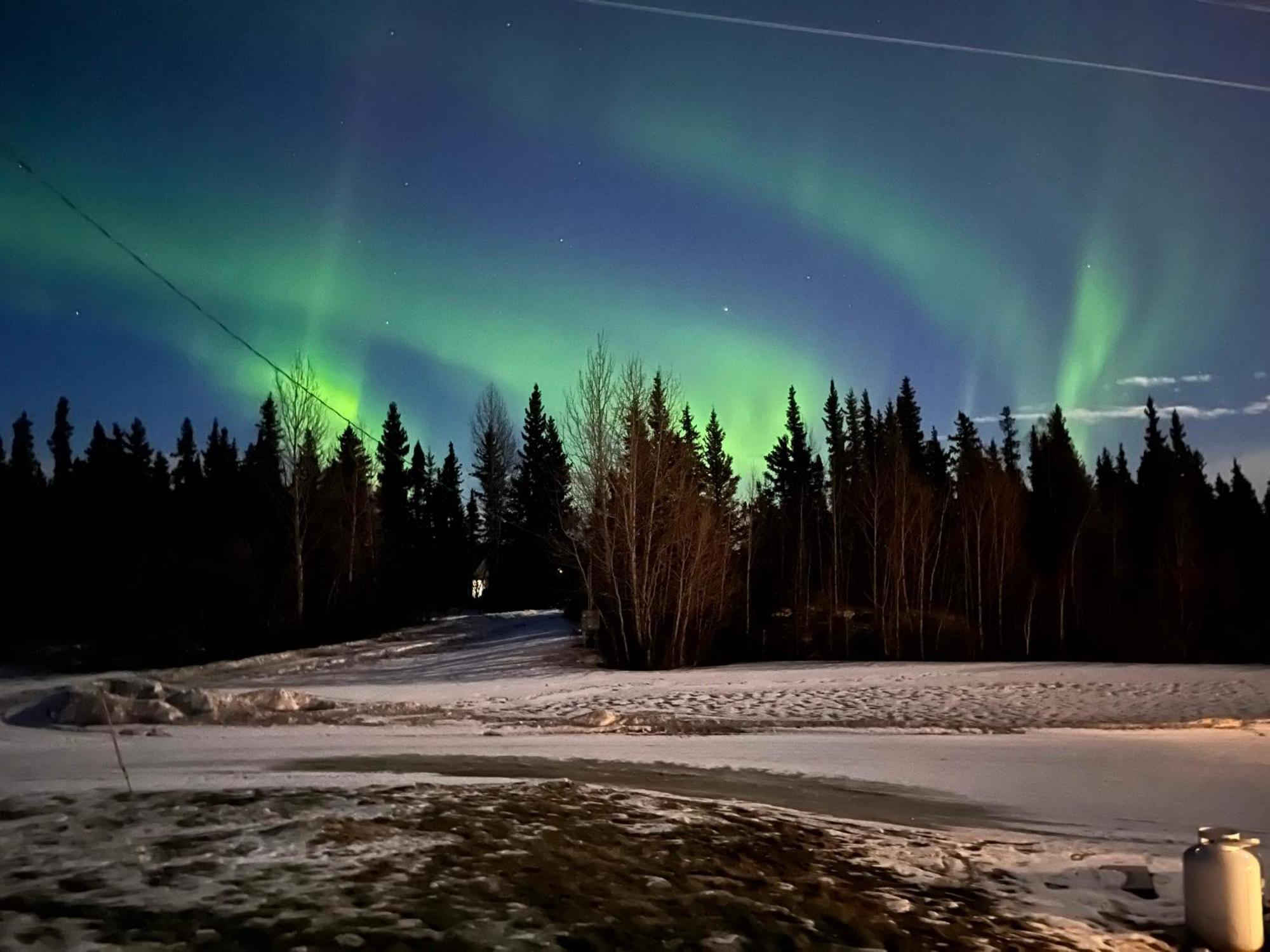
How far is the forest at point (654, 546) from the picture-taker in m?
34.6

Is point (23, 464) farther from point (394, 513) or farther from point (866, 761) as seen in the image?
point (866, 761)

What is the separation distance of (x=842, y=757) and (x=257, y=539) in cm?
4228

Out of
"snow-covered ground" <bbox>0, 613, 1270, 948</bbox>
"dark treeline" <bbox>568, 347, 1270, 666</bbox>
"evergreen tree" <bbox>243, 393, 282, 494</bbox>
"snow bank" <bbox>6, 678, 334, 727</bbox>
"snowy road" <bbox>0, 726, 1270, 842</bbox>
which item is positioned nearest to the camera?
"snow-covered ground" <bbox>0, 613, 1270, 948</bbox>

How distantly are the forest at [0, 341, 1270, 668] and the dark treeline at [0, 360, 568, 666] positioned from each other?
0.18 metres

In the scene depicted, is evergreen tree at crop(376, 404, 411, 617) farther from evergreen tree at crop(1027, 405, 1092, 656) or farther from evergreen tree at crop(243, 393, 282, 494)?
evergreen tree at crop(1027, 405, 1092, 656)

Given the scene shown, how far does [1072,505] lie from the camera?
64.8m

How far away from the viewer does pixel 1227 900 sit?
6.51 m

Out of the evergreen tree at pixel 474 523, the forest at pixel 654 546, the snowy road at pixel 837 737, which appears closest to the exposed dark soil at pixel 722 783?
the snowy road at pixel 837 737

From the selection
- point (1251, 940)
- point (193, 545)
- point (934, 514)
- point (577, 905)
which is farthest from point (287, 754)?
point (934, 514)

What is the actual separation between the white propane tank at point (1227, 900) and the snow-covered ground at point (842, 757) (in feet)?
1.41

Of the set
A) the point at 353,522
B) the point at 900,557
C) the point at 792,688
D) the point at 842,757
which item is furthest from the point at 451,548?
the point at 842,757

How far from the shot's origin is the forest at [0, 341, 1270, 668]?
3462 centimetres

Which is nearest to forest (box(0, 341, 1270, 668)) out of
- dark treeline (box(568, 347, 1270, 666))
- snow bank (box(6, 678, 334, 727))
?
dark treeline (box(568, 347, 1270, 666))

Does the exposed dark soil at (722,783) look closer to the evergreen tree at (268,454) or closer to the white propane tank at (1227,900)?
the white propane tank at (1227,900)
